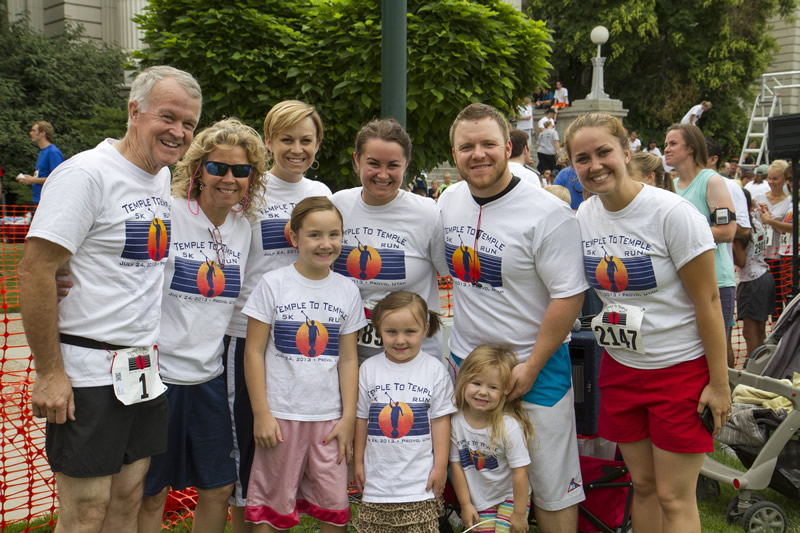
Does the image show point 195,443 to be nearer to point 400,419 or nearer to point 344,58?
point 400,419

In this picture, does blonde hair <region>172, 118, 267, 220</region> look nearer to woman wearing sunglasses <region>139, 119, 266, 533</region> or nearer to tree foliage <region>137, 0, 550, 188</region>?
woman wearing sunglasses <region>139, 119, 266, 533</region>

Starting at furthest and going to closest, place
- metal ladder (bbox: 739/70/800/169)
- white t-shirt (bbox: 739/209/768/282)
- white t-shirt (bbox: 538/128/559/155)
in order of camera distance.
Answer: metal ladder (bbox: 739/70/800/169) → white t-shirt (bbox: 538/128/559/155) → white t-shirt (bbox: 739/209/768/282)

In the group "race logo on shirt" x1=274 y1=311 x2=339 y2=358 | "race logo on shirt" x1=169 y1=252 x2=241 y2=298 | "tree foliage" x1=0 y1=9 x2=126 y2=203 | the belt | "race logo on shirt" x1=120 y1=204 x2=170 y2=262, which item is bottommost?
"race logo on shirt" x1=274 y1=311 x2=339 y2=358

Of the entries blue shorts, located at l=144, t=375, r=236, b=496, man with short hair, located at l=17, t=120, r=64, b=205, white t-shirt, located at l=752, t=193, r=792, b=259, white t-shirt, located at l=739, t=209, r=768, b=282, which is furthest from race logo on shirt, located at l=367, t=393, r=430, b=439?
man with short hair, located at l=17, t=120, r=64, b=205

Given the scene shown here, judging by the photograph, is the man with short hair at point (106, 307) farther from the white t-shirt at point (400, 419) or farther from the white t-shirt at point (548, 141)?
the white t-shirt at point (548, 141)

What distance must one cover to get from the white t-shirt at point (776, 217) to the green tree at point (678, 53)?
21.8 m

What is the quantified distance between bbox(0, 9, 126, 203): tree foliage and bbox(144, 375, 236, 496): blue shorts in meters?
12.7

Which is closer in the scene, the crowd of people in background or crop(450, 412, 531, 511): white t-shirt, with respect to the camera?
the crowd of people in background

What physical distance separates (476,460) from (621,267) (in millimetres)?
1053

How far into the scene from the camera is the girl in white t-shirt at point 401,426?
9.87 ft

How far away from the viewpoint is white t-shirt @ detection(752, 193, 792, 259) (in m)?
7.80

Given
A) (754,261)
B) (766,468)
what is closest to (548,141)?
(754,261)

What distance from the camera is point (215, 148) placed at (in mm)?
3016

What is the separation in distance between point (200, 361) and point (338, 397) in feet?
1.99
